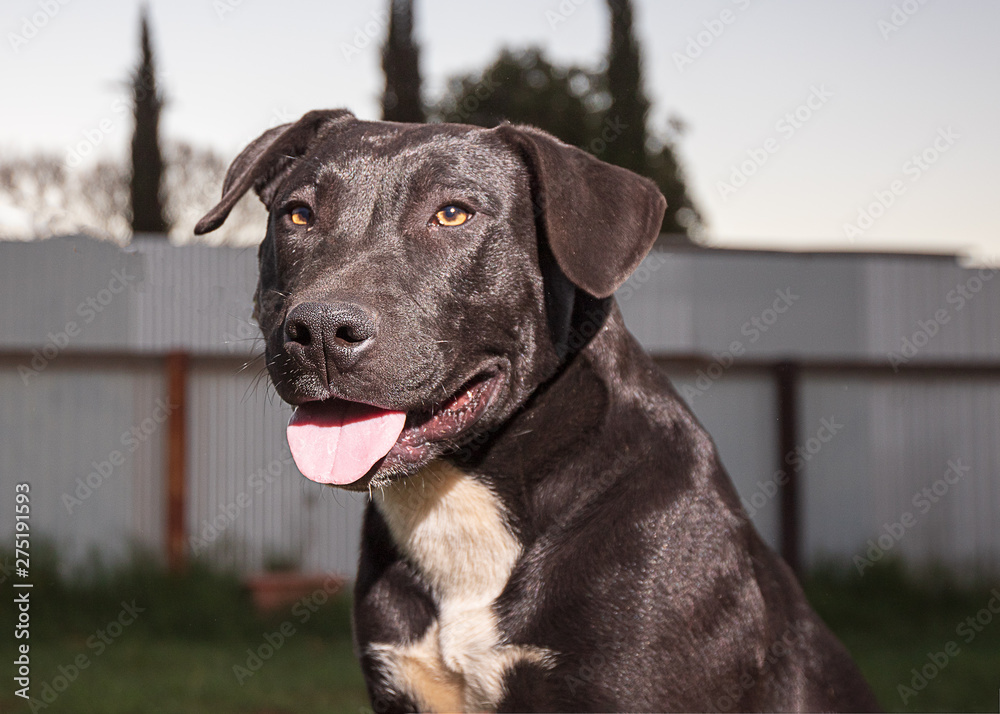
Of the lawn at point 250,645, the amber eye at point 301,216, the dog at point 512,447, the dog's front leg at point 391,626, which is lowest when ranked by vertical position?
the lawn at point 250,645

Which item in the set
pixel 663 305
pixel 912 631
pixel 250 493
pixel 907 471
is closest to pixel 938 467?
pixel 907 471

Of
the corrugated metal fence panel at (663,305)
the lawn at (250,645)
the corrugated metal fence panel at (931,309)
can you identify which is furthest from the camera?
the corrugated metal fence panel at (931,309)

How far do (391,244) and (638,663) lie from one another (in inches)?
45.8

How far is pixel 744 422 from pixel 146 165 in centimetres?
1075

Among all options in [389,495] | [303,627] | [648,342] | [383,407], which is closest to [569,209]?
[383,407]

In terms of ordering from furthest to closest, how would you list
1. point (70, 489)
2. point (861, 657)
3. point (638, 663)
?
point (70, 489) < point (861, 657) < point (638, 663)

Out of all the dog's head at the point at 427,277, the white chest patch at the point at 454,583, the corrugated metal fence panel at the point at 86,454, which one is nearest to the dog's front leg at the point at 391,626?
the white chest patch at the point at 454,583

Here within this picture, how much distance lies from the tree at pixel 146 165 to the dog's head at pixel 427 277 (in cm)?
1398

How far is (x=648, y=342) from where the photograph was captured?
9148mm

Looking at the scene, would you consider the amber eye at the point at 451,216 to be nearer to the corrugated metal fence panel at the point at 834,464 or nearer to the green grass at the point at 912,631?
the green grass at the point at 912,631

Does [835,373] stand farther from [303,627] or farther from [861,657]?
[303,627]

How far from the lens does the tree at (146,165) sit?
15.4m

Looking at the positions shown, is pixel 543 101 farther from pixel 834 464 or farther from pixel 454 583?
pixel 454 583

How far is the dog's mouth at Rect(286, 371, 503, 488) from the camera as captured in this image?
2.25 m
